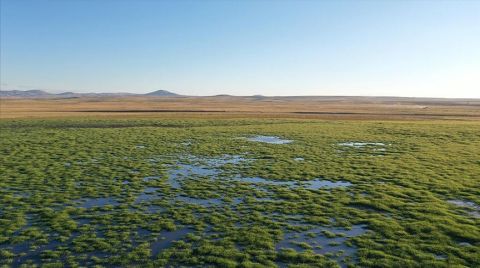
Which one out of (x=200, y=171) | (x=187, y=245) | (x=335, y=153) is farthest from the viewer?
(x=335, y=153)

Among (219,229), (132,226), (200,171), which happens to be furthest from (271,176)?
(132,226)

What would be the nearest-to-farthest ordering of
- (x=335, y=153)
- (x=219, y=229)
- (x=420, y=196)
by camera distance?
(x=219, y=229)
(x=420, y=196)
(x=335, y=153)

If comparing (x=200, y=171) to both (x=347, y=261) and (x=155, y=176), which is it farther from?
(x=347, y=261)

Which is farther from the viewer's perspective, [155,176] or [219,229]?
[155,176]
